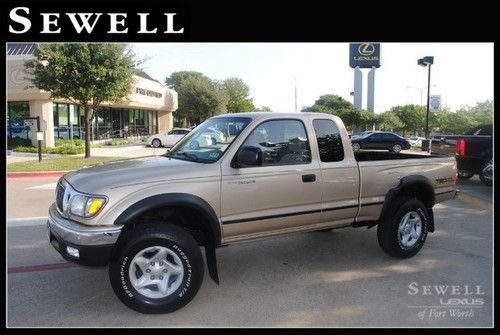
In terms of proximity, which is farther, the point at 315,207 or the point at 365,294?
the point at 315,207

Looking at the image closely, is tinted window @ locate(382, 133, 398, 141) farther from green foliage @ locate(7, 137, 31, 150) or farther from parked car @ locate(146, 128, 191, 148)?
green foliage @ locate(7, 137, 31, 150)

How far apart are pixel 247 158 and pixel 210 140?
73 centimetres

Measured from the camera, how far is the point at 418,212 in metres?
5.57

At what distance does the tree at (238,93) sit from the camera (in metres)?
64.1

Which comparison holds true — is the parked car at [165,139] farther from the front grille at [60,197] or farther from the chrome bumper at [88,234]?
the chrome bumper at [88,234]

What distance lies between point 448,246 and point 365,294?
2249 mm

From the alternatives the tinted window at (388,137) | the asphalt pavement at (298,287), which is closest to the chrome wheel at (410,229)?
the asphalt pavement at (298,287)

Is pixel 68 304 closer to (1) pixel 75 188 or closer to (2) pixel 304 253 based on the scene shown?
(1) pixel 75 188

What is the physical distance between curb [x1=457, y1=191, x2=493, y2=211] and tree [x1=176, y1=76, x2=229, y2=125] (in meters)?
37.3

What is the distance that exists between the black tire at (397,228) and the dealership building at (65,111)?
52.9 feet

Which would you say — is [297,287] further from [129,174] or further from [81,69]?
[81,69]

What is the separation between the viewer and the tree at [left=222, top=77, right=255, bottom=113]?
6412 centimetres
